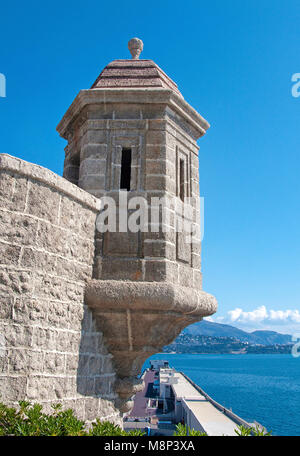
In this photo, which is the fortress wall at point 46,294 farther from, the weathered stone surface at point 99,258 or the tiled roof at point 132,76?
the tiled roof at point 132,76

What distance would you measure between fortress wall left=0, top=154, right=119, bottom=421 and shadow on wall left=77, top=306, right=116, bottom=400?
0.4 inches

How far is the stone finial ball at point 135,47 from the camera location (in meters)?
6.15

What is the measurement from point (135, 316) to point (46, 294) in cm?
120

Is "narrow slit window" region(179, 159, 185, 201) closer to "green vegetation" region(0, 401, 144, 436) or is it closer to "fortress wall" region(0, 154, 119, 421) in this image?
"fortress wall" region(0, 154, 119, 421)

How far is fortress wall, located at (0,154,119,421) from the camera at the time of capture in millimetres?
3648

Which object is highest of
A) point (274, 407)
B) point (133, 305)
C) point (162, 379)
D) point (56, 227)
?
point (56, 227)

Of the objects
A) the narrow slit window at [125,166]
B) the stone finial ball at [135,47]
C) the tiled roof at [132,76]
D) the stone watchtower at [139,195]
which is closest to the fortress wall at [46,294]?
the stone watchtower at [139,195]

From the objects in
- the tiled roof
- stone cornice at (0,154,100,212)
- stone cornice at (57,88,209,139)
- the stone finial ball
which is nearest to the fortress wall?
stone cornice at (0,154,100,212)

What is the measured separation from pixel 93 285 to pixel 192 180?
234cm

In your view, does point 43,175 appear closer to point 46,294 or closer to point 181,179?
point 46,294

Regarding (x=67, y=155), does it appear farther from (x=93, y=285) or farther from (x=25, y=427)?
(x=25, y=427)

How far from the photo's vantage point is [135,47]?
618 centimetres

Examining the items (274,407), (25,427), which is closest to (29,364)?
(25,427)
